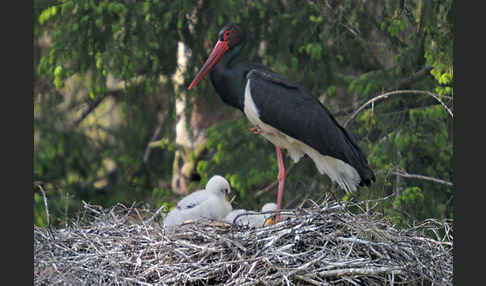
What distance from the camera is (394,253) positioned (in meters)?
5.00

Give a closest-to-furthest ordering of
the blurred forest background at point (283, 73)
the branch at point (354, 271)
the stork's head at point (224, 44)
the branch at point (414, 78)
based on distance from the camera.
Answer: the branch at point (354, 271)
the stork's head at point (224, 44)
the blurred forest background at point (283, 73)
the branch at point (414, 78)

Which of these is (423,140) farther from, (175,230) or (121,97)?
(121,97)

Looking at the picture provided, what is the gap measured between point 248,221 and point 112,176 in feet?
19.0

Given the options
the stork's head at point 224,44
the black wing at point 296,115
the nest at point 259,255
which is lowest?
the nest at point 259,255

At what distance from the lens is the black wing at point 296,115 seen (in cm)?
641

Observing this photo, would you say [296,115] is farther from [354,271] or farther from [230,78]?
[354,271]

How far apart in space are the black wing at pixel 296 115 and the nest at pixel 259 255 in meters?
1.14

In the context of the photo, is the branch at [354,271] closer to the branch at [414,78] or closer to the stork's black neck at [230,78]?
the stork's black neck at [230,78]

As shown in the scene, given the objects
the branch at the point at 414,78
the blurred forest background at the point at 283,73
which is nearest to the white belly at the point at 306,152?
the blurred forest background at the point at 283,73

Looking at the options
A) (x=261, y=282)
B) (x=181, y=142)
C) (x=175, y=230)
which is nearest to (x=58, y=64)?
(x=181, y=142)

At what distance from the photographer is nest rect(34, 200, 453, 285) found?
479cm

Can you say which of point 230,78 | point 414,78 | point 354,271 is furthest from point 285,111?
point 354,271

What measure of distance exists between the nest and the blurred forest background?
1568 mm

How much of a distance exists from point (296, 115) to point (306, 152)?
47 cm
